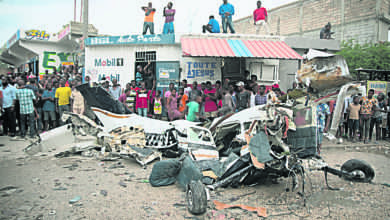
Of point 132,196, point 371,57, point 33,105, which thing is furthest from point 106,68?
point 371,57

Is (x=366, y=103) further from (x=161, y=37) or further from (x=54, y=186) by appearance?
(x=54, y=186)

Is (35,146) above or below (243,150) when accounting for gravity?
below

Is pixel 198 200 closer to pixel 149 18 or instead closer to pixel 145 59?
pixel 145 59

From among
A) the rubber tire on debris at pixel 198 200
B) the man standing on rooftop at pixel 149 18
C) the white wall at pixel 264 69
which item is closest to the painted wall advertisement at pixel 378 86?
the white wall at pixel 264 69

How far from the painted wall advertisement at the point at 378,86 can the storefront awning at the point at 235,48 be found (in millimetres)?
3165

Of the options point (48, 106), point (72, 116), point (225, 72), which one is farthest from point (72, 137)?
point (225, 72)

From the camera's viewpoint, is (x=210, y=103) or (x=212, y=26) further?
(x=212, y=26)

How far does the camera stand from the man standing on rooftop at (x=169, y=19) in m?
12.2

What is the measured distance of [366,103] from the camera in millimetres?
9648

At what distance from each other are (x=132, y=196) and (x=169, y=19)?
31.9 feet

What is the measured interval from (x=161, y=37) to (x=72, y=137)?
6153 millimetres

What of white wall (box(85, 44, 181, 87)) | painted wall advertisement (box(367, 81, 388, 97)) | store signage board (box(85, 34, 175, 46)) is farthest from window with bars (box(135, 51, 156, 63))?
painted wall advertisement (box(367, 81, 388, 97))

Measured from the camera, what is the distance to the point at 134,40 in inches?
456

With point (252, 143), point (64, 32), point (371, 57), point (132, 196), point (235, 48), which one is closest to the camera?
point (252, 143)
